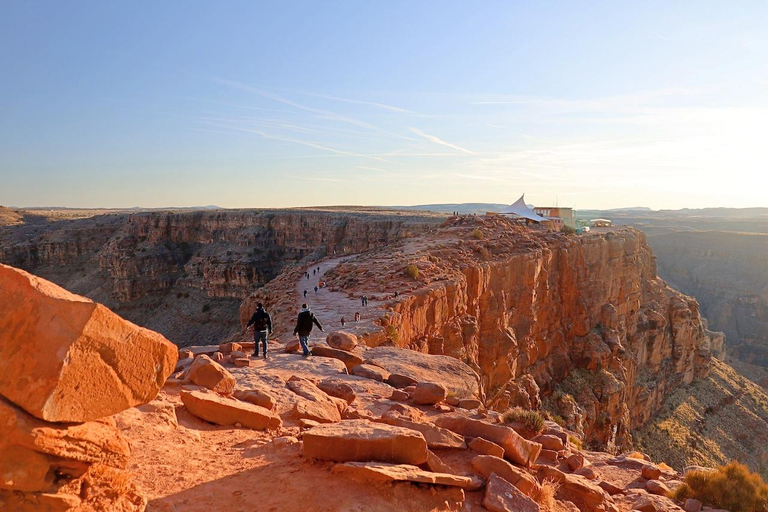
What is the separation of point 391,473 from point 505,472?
162 cm

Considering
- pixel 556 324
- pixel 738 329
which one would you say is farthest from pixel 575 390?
pixel 738 329

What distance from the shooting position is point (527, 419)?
8062 millimetres

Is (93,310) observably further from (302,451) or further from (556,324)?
(556,324)

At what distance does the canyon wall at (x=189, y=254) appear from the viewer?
51.8 metres

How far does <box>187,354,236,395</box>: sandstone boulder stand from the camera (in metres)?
6.89

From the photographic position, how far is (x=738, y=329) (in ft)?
228

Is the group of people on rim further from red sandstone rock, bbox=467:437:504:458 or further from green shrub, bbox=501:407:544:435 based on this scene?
red sandstone rock, bbox=467:437:504:458

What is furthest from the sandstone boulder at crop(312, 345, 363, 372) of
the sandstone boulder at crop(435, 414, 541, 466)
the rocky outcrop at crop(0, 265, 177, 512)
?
the rocky outcrop at crop(0, 265, 177, 512)

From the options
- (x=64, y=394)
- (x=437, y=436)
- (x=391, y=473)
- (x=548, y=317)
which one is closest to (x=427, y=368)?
(x=437, y=436)

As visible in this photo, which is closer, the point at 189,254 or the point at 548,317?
the point at 548,317

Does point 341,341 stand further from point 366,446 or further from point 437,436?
point 366,446

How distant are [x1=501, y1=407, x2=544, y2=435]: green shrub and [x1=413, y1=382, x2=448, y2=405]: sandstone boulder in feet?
3.81

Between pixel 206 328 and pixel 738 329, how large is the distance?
7039cm

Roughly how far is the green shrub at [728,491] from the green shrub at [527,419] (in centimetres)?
199
